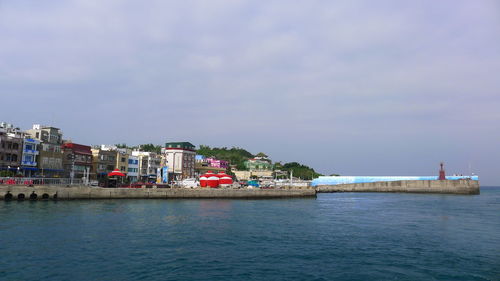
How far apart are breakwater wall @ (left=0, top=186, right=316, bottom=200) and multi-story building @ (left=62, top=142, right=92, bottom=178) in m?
20.4

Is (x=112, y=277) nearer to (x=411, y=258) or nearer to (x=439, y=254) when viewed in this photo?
(x=411, y=258)

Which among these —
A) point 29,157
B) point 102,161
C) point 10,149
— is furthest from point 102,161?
point 10,149

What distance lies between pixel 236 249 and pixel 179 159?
95.1m

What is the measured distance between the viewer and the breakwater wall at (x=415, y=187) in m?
118

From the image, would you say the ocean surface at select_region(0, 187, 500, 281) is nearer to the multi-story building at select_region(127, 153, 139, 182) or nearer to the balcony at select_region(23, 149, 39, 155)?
the balcony at select_region(23, 149, 39, 155)

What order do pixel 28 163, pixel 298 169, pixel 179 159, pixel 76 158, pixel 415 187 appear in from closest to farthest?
pixel 28 163 < pixel 76 158 < pixel 179 159 < pixel 415 187 < pixel 298 169

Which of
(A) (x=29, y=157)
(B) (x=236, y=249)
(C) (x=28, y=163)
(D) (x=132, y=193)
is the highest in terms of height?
(A) (x=29, y=157)

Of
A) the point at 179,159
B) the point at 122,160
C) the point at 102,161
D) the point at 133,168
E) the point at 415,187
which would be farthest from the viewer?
the point at 415,187

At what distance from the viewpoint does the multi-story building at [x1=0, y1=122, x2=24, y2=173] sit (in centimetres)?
6919

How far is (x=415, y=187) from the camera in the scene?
127m

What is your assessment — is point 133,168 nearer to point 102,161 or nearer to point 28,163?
point 102,161

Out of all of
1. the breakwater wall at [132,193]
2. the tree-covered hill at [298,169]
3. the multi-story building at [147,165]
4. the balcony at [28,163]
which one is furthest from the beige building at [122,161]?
the tree-covered hill at [298,169]

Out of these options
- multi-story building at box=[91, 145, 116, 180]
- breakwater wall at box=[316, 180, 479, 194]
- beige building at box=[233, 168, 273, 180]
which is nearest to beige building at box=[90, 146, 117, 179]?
multi-story building at box=[91, 145, 116, 180]

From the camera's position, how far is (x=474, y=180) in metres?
120
